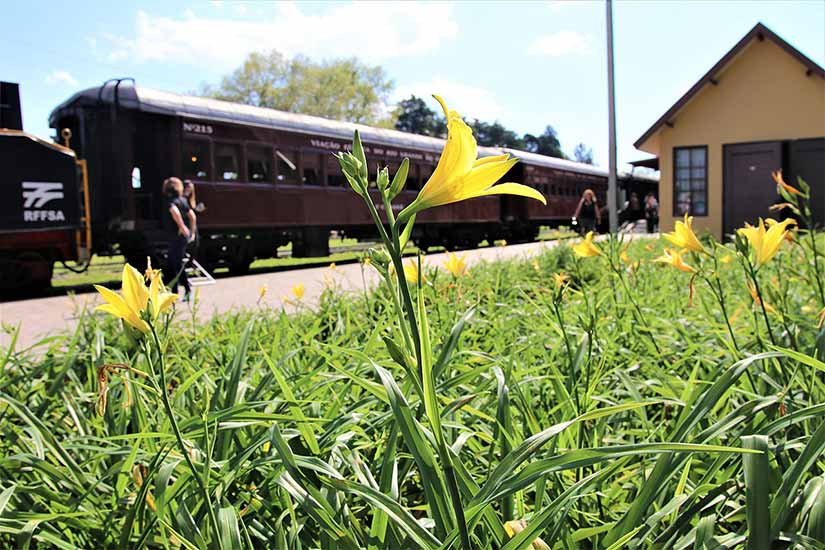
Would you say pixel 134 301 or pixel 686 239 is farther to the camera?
pixel 686 239

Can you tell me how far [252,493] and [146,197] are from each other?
1091 cm

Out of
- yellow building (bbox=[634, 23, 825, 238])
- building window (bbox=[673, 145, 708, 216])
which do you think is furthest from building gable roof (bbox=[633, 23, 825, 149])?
building window (bbox=[673, 145, 708, 216])

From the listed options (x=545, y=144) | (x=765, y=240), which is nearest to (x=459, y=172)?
(x=765, y=240)

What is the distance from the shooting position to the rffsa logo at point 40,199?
9.14 m

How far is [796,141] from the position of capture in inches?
554

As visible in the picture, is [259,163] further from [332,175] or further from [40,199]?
[40,199]

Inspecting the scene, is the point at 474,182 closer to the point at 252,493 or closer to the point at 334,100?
the point at 252,493

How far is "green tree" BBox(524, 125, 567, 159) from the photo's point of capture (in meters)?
93.4

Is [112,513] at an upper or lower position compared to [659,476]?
lower

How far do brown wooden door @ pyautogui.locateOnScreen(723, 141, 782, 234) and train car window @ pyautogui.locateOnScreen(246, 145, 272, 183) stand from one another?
10370 mm

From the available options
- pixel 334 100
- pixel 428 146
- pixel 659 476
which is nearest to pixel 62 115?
pixel 428 146

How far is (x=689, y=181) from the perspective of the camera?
15.3 meters

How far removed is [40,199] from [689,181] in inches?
540

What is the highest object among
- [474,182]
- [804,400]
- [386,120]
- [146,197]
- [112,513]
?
[386,120]
